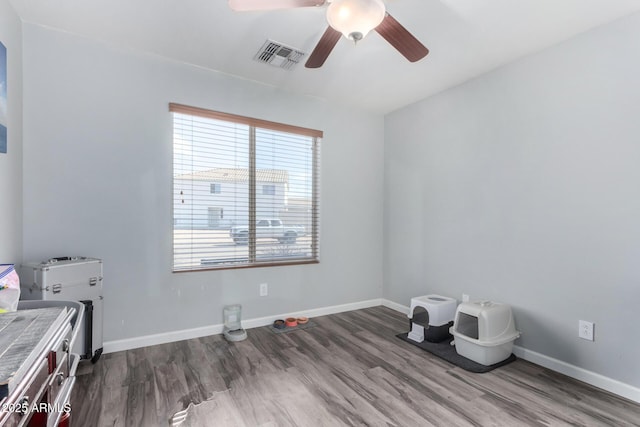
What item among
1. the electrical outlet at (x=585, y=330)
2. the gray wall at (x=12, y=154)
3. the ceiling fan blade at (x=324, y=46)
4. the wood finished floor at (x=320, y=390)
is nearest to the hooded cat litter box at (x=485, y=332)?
the wood finished floor at (x=320, y=390)

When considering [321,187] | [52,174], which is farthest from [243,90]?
[52,174]

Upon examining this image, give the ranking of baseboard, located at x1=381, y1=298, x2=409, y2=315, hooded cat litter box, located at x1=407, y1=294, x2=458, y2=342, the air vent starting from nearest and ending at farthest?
the air vent, hooded cat litter box, located at x1=407, y1=294, x2=458, y2=342, baseboard, located at x1=381, y1=298, x2=409, y2=315

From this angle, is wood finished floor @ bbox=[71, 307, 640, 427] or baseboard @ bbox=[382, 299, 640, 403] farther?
baseboard @ bbox=[382, 299, 640, 403]

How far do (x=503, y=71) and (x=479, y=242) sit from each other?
1.55 meters

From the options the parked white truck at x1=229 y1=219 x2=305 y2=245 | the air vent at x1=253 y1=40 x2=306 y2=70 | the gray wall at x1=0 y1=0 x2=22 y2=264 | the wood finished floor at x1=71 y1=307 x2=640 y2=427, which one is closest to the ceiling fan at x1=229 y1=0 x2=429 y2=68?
the air vent at x1=253 y1=40 x2=306 y2=70

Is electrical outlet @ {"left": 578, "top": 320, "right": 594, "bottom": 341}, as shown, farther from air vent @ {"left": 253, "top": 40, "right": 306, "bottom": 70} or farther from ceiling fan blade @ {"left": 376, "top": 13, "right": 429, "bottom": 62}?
air vent @ {"left": 253, "top": 40, "right": 306, "bottom": 70}

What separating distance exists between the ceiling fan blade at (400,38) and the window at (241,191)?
169cm

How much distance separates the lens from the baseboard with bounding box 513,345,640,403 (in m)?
1.98

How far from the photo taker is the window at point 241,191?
9.37 ft

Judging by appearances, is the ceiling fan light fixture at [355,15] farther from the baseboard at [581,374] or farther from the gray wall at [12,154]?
the baseboard at [581,374]

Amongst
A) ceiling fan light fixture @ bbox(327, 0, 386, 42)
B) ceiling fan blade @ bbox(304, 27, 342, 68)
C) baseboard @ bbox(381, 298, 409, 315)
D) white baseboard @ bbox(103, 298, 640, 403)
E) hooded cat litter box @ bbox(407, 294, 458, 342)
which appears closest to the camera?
ceiling fan light fixture @ bbox(327, 0, 386, 42)

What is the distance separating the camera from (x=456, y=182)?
3.14m

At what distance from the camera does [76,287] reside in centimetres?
217

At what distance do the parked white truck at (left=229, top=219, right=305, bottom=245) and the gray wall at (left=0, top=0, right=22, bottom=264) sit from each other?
5.10ft
